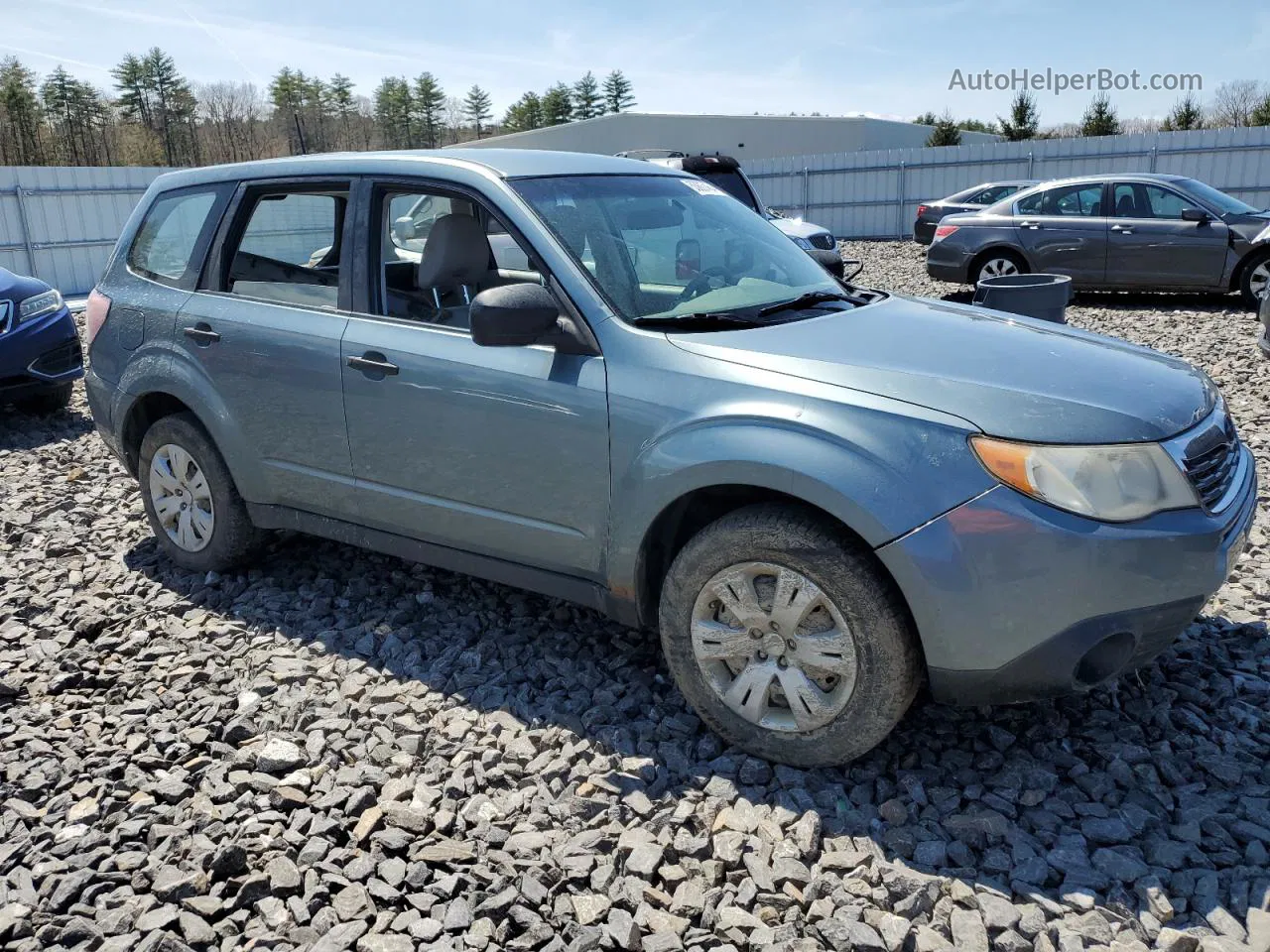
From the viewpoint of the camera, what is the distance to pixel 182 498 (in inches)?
187

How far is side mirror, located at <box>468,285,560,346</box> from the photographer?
323 centimetres

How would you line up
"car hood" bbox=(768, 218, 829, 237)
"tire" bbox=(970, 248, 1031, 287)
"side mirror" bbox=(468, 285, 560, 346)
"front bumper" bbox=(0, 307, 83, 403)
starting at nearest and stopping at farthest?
1. "side mirror" bbox=(468, 285, 560, 346)
2. "front bumper" bbox=(0, 307, 83, 403)
3. "tire" bbox=(970, 248, 1031, 287)
4. "car hood" bbox=(768, 218, 829, 237)

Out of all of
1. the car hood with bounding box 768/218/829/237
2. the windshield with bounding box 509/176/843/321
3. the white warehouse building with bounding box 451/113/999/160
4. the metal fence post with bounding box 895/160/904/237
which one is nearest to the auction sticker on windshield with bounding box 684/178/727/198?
the windshield with bounding box 509/176/843/321

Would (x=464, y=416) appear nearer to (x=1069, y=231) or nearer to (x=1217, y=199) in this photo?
(x=1069, y=231)

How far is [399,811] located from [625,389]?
142 centimetres

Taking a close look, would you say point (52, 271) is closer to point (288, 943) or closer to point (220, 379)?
point (220, 379)

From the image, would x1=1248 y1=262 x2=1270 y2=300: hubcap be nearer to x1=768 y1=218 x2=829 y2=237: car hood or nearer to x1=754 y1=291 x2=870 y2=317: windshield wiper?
x1=768 y1=218 x2=829 y2=237: car hood

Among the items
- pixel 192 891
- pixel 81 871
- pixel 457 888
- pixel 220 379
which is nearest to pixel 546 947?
pixel 457 888

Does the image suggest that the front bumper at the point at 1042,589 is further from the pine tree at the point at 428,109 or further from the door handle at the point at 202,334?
the pine tree at the point at 428,109

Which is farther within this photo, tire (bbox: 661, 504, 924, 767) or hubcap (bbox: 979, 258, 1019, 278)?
hubcap (bbox: 979, 258, 1019, 278)

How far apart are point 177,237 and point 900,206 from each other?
2149 cm

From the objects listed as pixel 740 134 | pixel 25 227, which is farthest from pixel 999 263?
pixel 740 134

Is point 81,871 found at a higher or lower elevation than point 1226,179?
lower

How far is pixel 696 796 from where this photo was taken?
10.1 feet
